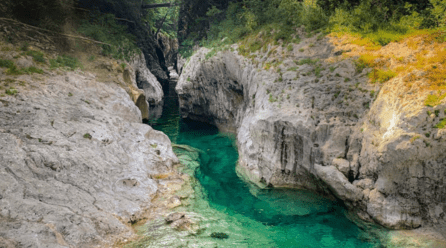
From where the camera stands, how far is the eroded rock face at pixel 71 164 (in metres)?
7.07

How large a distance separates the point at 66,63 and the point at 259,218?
15.3 meters

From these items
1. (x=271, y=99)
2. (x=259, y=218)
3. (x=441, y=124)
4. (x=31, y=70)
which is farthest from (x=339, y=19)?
(x=31, y=70)

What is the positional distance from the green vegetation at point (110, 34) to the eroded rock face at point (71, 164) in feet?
25.4

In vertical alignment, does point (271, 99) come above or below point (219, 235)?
above

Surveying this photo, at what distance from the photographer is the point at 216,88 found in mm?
21781

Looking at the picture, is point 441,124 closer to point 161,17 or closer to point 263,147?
point 263,147

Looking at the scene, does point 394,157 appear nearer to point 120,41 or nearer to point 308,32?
point 308,32

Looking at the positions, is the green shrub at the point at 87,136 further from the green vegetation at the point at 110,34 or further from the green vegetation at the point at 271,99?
the green vegetation at the point at 110,34

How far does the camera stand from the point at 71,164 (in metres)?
9.73

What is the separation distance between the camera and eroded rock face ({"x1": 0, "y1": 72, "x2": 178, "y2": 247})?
707 cm

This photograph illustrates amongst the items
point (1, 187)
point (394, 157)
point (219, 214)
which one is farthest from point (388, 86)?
point (1, 187)

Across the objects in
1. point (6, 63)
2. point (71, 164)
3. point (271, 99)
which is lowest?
point (71, 164)

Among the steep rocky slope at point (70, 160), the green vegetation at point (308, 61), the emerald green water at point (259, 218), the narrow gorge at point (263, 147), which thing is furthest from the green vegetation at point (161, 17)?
the emerald green water at point (259, 218)

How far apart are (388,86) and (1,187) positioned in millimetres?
12460
